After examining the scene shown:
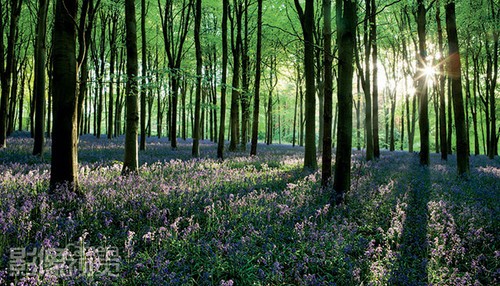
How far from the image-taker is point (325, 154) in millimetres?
8180

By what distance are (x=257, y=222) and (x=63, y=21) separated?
5.08m

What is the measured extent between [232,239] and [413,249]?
8.44ft

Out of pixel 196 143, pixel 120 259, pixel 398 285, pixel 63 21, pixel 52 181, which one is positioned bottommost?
pixel 398 285

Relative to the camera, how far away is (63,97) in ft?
17.7

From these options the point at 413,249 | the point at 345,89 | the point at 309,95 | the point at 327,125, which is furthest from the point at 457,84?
the point at 413,249

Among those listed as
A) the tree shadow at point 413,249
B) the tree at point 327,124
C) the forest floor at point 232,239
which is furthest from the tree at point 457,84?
the tree at point 327,124

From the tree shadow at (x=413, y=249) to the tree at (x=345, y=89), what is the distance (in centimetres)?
147

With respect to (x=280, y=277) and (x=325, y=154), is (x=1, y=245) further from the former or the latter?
(x=325, y=154)

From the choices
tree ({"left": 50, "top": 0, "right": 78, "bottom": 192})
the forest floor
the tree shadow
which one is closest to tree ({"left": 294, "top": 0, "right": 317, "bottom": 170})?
the forest floor

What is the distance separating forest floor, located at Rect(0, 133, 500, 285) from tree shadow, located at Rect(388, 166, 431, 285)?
0.02 m

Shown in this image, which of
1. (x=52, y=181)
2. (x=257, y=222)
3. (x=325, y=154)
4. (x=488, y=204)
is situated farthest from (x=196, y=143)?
(x=488, y=204)

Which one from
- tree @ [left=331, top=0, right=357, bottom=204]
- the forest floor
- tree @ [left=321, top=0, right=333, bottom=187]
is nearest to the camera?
the forest floor

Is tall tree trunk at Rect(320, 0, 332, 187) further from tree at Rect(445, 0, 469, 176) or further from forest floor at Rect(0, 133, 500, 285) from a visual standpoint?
tree at Rect(445, 0, 469, 176)

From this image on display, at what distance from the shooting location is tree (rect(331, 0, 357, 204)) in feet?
21.5
